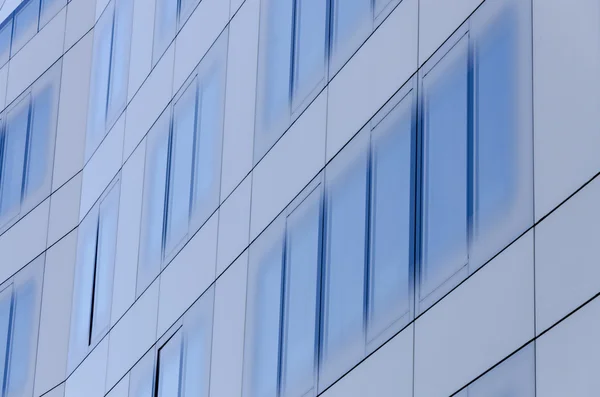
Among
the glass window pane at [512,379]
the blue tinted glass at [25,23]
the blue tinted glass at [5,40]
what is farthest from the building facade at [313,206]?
the blue tinted glass at [5,40]

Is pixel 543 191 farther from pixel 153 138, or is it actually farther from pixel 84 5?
pixel 84 5

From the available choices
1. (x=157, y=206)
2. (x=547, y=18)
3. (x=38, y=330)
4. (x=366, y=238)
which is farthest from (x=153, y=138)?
(x=547, y=18)

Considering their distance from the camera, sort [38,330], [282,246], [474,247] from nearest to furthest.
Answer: [474,247] → [282,246] → [38,330]

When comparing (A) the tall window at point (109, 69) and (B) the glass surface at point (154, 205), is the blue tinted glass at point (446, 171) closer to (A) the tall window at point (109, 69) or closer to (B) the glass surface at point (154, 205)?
(B) the glass surface at point (154, 205)

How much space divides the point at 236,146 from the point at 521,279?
10.7 m

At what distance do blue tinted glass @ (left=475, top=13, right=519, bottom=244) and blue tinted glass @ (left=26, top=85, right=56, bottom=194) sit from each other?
74.6 ft

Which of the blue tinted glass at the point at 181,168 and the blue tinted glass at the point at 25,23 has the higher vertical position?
the blue tinted glass at the point at 25,23

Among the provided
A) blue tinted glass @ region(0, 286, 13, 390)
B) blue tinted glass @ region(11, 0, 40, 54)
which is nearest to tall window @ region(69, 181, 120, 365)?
blue tinted glass @ region(0, 286, 13, 390)

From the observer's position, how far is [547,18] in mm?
16297

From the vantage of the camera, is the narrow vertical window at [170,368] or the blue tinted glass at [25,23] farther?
the blue tinted glass at [25,23]

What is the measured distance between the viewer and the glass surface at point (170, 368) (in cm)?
2708

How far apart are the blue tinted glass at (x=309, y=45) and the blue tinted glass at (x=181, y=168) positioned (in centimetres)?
491

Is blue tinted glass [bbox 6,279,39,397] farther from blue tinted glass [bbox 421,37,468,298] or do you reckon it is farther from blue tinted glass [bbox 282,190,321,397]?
blue tinted glass [bbox 421,37,468,298]

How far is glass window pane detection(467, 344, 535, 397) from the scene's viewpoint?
15430 millimetres
